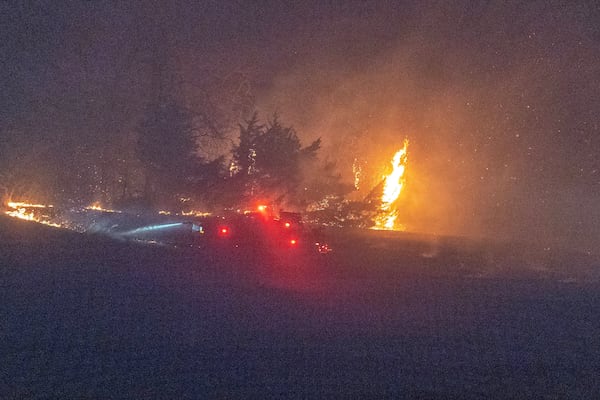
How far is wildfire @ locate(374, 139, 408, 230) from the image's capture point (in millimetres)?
40188

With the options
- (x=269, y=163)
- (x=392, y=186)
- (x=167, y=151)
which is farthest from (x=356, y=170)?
(x=167, y=151)

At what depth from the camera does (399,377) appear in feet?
25.5

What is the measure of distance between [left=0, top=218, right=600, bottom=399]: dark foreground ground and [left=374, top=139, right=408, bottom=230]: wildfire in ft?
69.1

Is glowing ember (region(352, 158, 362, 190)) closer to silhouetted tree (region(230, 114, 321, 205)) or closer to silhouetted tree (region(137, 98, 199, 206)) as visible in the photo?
silhouetted tree (region(230, 114, 321, 205))

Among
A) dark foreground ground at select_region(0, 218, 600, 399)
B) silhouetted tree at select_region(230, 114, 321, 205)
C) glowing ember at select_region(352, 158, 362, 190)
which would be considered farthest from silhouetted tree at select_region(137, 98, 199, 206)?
dark foreground ground at select_region(0, 218, 600, 399)

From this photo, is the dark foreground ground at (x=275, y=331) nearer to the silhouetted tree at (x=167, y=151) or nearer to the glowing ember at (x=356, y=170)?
the silhouetted tree at (x=167, y=151)

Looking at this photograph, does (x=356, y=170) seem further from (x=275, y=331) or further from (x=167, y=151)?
(x=275, y=331)

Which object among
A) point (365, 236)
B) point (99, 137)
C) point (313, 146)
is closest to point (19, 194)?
point (99, 137)

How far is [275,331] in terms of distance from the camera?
9.91 meters

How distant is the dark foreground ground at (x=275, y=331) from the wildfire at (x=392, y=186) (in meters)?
21.1

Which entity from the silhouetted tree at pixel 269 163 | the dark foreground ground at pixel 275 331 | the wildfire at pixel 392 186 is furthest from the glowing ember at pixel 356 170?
the dark foreground ground at pixel 275 331

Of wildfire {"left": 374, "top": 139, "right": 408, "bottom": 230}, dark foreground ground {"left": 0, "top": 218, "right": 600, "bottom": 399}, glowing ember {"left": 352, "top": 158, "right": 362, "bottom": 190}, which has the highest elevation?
glowing ember {"left": 352, "top": 158, "right": 362, "bottom": 190}

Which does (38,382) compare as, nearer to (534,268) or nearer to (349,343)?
(349,343)

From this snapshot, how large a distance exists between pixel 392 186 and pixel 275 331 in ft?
102
